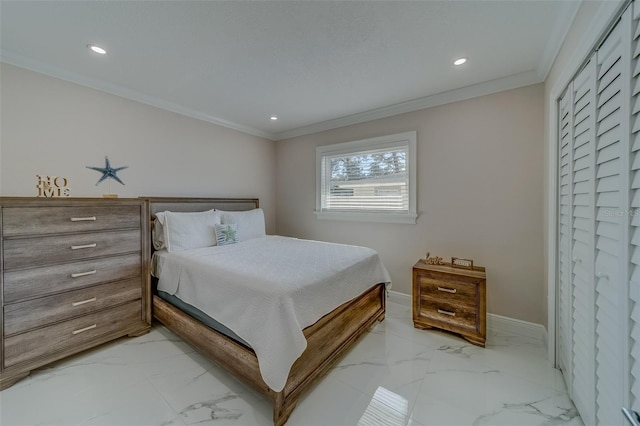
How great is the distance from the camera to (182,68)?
2.21 metres

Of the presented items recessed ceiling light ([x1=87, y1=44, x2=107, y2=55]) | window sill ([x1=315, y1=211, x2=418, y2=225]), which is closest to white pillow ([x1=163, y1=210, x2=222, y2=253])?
recessed ceiling light ([x1=87, y1=44, x2=107, y2=55])

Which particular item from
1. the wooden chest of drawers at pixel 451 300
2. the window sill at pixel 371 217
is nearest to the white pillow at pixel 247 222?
the window sill at pixel 371 217

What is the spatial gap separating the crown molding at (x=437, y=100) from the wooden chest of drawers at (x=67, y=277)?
101 inches

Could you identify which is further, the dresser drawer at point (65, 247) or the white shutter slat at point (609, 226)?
→ the dresser drawer at point (65, 247)

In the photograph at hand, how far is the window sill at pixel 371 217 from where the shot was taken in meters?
3.00

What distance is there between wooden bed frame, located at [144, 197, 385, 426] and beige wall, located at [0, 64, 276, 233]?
128 centimetres

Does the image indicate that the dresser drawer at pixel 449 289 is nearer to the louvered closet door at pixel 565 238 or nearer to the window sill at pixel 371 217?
the louvered closet door at pixel 565 238

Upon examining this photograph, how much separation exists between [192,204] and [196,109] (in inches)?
48.2

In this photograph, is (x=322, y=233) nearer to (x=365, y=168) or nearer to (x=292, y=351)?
(x=365, y=168)

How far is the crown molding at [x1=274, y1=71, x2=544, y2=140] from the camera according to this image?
2.32 m

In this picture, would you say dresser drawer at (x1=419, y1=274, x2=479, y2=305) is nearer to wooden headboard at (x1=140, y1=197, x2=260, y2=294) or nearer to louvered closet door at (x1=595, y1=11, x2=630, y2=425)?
louvered closet door at (x1=595, y1=11, x2=630, y2=425)

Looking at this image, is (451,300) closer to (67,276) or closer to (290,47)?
(290,47)

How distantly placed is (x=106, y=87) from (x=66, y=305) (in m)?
2.09

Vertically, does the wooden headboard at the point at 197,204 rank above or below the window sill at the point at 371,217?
above
